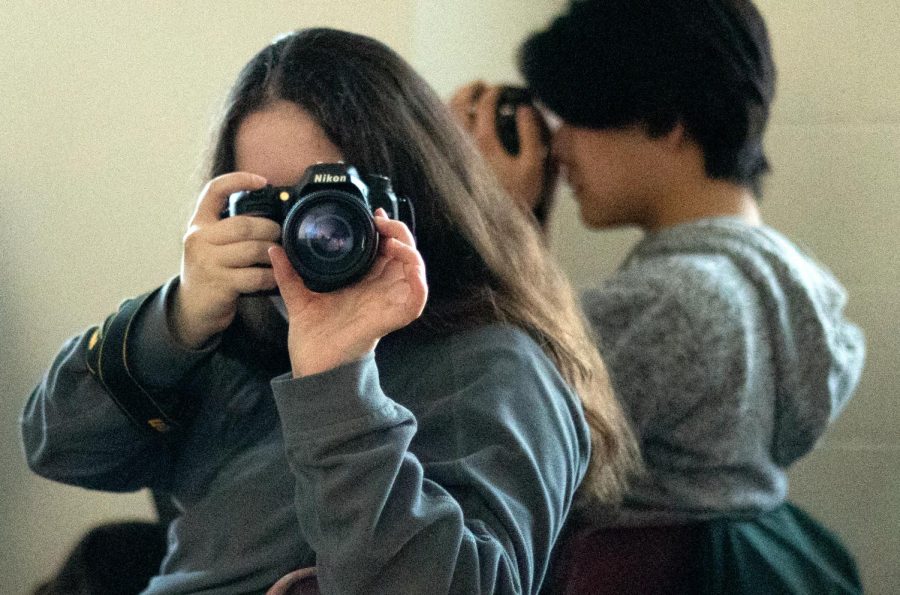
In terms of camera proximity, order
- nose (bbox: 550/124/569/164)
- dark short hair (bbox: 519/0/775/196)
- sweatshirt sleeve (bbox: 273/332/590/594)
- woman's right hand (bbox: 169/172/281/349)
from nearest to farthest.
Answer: sweatshirt sleeve (bbox: 273/332/590/594)
woman's right hand (bbox: 169/172/281/349)
dark short hair (bbox: 519/0/775/196)
nose (bbox: 550/124/569/164)

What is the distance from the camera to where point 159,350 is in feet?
2.58

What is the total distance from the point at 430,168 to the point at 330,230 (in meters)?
0.16

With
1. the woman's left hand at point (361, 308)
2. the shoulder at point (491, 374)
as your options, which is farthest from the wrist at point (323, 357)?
the shoulder at point (491, 374)

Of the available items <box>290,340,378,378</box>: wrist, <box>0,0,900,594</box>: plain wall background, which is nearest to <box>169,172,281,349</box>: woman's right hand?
<box>290,340,378,378</box>: wrist

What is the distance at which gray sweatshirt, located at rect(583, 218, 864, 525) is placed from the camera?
3.28 feet

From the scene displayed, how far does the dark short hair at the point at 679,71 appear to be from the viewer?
3.73 feet

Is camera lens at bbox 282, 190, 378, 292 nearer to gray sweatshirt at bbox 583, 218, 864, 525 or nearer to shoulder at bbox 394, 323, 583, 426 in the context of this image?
shoulder at bbox 394, 323, 583, 426

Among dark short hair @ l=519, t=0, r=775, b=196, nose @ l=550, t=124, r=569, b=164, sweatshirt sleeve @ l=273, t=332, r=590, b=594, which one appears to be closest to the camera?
sweatshirt sleeve @ l=273, t=332, r=590, b=594

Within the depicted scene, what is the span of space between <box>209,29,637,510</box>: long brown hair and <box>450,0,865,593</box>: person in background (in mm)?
203

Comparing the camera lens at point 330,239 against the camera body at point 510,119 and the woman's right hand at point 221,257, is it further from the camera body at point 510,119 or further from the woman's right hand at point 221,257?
the camera body at point 510,119

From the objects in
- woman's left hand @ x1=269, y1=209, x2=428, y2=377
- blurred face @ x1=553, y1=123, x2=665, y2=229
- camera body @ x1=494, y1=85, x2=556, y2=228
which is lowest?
blurred face @ x1=553, y1=123, x2=665, y2=229

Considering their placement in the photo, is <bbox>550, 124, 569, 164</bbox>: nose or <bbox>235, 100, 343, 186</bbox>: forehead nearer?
<bbox>235, 100, 343, 186</bbox>: forehead

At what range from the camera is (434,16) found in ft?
4.26

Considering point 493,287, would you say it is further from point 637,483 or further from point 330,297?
point 637,483
